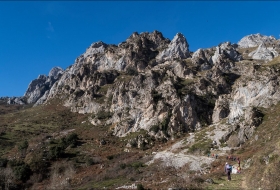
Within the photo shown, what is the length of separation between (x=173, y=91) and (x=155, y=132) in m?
22.1

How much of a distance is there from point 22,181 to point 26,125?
6816cm

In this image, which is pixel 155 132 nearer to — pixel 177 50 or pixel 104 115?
pixel 104 115

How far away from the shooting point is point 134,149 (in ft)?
258

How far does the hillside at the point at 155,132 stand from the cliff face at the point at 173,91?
0.45 m

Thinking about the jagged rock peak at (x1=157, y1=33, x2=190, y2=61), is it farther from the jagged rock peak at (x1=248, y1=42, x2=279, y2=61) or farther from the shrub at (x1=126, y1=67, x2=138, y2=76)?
the jagged rock peak at (x1=248, y1=42, x2=279, y2=61)

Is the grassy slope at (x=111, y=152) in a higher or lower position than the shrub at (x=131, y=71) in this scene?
lower

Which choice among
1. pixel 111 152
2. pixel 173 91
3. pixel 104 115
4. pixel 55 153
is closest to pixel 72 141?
pixel 55 153

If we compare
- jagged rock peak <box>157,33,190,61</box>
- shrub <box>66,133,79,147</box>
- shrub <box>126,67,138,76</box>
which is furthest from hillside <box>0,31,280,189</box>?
jagged rock peak <box>157,33,190,61</box>

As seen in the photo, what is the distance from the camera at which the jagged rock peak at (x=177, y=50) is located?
180 m

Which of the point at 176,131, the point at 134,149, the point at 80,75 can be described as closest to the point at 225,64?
the point at 176,131

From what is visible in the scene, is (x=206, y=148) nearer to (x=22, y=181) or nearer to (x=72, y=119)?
(x=22, y=181)

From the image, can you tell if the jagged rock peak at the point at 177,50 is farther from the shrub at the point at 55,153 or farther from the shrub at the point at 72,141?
the shrub at the point at 55,153

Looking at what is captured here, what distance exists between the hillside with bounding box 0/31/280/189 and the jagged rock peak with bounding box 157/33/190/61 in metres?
12.7

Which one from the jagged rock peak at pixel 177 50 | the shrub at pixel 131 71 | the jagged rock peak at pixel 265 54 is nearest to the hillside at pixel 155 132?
the shrub at pixel 131 71
